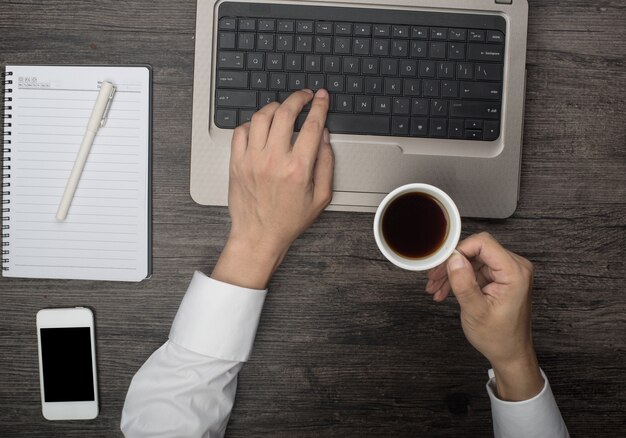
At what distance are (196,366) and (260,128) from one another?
0.33m

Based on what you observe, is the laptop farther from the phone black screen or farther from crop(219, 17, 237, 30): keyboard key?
the phone black screen

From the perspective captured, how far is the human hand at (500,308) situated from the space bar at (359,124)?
199 mm

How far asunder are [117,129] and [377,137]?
385 mm

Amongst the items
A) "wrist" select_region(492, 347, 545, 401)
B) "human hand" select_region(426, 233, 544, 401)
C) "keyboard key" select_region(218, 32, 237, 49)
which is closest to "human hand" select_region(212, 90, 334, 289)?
"keyboard key" select_region(218, 32, 237, 49)

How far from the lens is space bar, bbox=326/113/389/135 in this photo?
2.35ft

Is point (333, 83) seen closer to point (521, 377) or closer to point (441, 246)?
point (441, 246)

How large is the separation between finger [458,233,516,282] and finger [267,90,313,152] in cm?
26

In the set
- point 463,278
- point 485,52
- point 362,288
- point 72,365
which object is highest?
point 485,52

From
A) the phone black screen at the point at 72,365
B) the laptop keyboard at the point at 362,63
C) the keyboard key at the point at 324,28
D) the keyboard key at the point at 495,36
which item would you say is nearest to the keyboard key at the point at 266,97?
the laptop keyboard at the point at 362,63

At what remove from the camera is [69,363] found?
0.78m

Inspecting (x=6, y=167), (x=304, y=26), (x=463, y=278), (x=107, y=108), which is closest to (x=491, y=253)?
(x=463, y=278)

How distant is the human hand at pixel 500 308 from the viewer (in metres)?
0.62

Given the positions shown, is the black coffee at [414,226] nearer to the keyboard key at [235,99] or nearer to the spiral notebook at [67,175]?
the keyboard key at [235,99]

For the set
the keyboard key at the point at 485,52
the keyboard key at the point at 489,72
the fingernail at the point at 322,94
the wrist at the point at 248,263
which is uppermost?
the keyboard key at the point at 485,52
